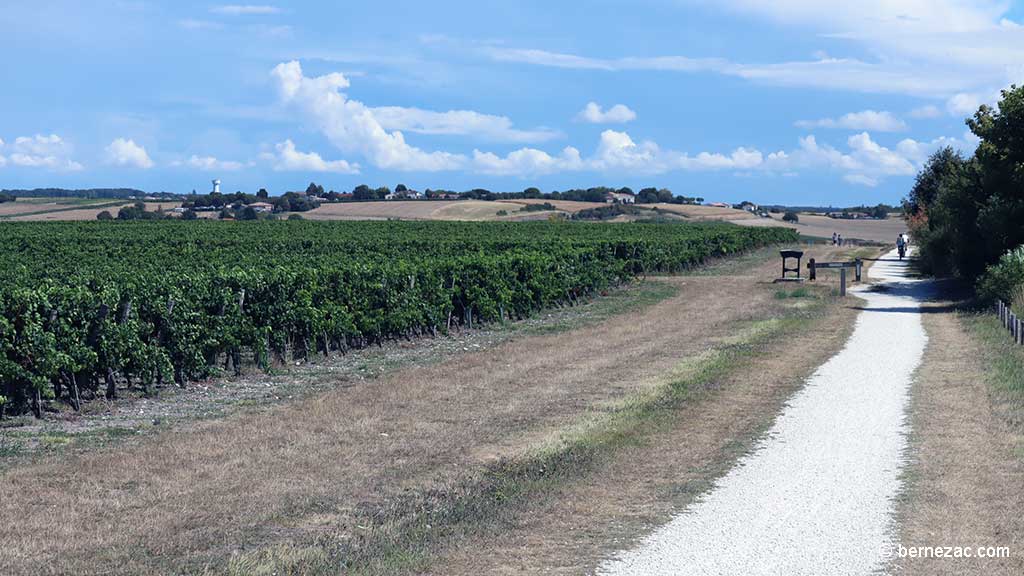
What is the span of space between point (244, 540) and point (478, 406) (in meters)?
6.36

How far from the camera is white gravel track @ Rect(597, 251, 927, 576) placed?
24.3 feet

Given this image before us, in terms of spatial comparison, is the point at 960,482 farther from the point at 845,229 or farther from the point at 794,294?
the point at 845,229

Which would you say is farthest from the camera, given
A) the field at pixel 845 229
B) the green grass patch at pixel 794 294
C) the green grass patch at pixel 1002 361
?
the field at pixel 845 229

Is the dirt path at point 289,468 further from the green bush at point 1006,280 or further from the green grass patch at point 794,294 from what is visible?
the green grass patch at point 794,294

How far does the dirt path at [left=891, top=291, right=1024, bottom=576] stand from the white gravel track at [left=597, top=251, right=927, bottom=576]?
199mm

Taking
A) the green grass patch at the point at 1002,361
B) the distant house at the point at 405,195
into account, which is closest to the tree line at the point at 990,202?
the green grass patch at the point at 1002,361

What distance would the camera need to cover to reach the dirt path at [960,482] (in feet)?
24.5

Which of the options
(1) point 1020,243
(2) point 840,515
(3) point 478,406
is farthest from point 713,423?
(1) point 1020,243

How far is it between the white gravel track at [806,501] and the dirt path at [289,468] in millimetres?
2366

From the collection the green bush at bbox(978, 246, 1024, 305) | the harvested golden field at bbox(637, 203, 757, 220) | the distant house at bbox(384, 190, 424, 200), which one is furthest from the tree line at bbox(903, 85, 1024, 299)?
the distant house at bbox(384, 190, 424, 200)

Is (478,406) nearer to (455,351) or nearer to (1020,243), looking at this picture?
(455,351)

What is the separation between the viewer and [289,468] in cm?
1052

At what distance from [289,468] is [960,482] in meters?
6.23

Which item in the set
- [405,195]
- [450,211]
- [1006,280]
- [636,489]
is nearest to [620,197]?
[405,195]
